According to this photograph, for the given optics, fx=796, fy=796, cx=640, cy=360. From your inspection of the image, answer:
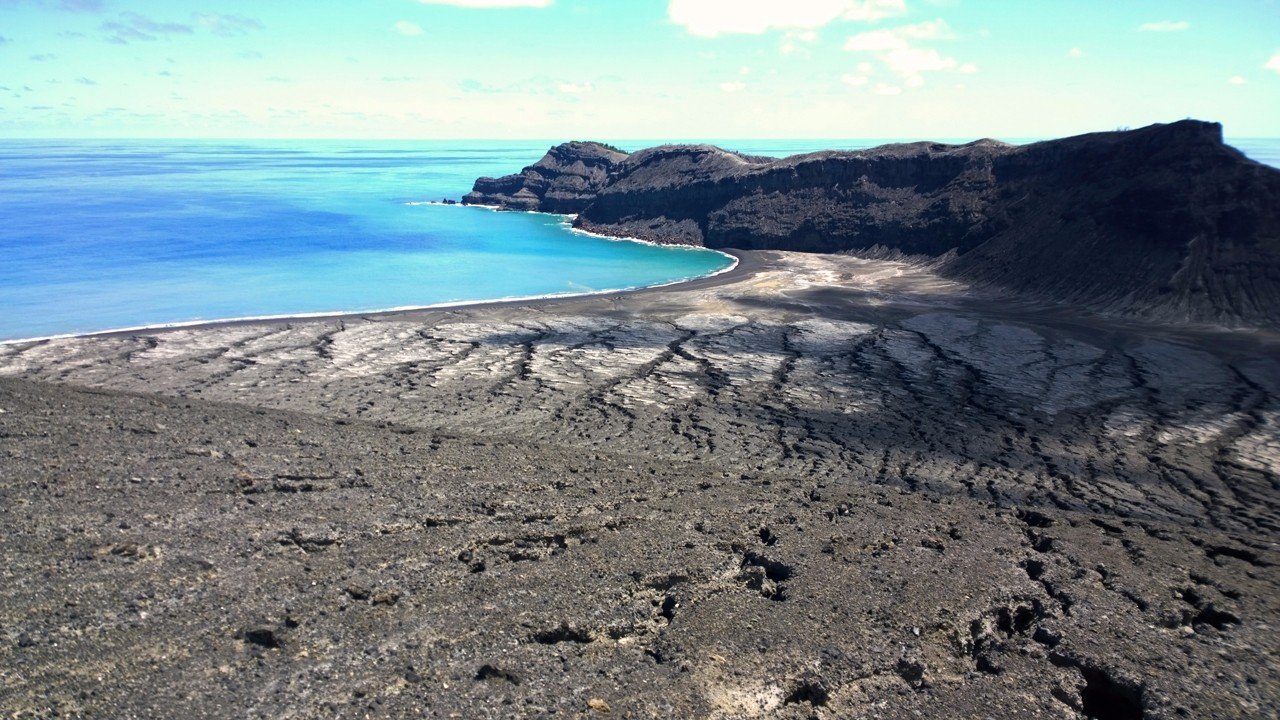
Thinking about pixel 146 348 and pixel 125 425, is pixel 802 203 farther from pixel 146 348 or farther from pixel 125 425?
pixel 125 425

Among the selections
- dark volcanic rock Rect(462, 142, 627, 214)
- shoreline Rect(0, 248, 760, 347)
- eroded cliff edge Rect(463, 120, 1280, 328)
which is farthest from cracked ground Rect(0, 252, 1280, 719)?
dark volcanic rock Rect(462, 142, 627, 214)

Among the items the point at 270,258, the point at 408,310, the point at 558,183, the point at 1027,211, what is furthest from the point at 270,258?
the point at 1027,211

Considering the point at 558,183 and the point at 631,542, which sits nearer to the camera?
the point at 631,542

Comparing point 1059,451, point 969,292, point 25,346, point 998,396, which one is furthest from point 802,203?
point 25,346

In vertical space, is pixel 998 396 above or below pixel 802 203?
below

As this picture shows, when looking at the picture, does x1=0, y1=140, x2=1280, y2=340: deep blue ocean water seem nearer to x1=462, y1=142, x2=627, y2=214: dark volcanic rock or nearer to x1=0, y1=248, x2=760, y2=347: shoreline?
x1=0, y1=248, x2=760, y2=347: shoreline

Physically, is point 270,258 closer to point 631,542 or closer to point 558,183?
point 558,183
